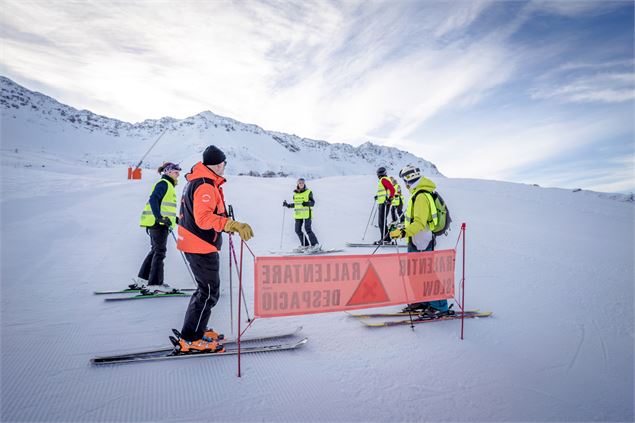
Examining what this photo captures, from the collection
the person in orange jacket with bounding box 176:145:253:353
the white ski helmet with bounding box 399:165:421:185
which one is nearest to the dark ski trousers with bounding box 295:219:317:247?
the white ski helmet with bounding box 399:165:421:185

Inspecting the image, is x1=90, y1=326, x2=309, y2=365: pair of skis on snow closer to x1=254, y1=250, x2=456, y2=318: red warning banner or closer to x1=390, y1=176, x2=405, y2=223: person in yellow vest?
x1=254, y1=250, x2=456, y2=318: red warning banner

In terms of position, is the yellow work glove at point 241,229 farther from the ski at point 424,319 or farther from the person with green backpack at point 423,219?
the ski at point 424,319

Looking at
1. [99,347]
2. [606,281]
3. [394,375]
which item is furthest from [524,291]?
[99,347]

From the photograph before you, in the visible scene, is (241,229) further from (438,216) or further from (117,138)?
(117,138)

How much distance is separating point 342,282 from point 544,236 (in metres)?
9.64

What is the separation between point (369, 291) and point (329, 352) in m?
0.87

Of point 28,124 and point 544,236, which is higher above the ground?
point 28,124

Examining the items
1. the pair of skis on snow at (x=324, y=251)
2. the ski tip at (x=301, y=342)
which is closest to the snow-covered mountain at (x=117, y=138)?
the pair of skis on snow at (x=324, y=251)

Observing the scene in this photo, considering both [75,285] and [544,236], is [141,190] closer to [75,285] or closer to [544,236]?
[75,285]

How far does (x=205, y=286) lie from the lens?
341cm

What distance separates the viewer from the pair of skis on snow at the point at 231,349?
3.24m

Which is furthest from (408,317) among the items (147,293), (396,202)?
(396,202)

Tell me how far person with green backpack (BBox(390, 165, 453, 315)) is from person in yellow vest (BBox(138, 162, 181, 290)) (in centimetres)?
357

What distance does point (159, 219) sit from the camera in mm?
4957
